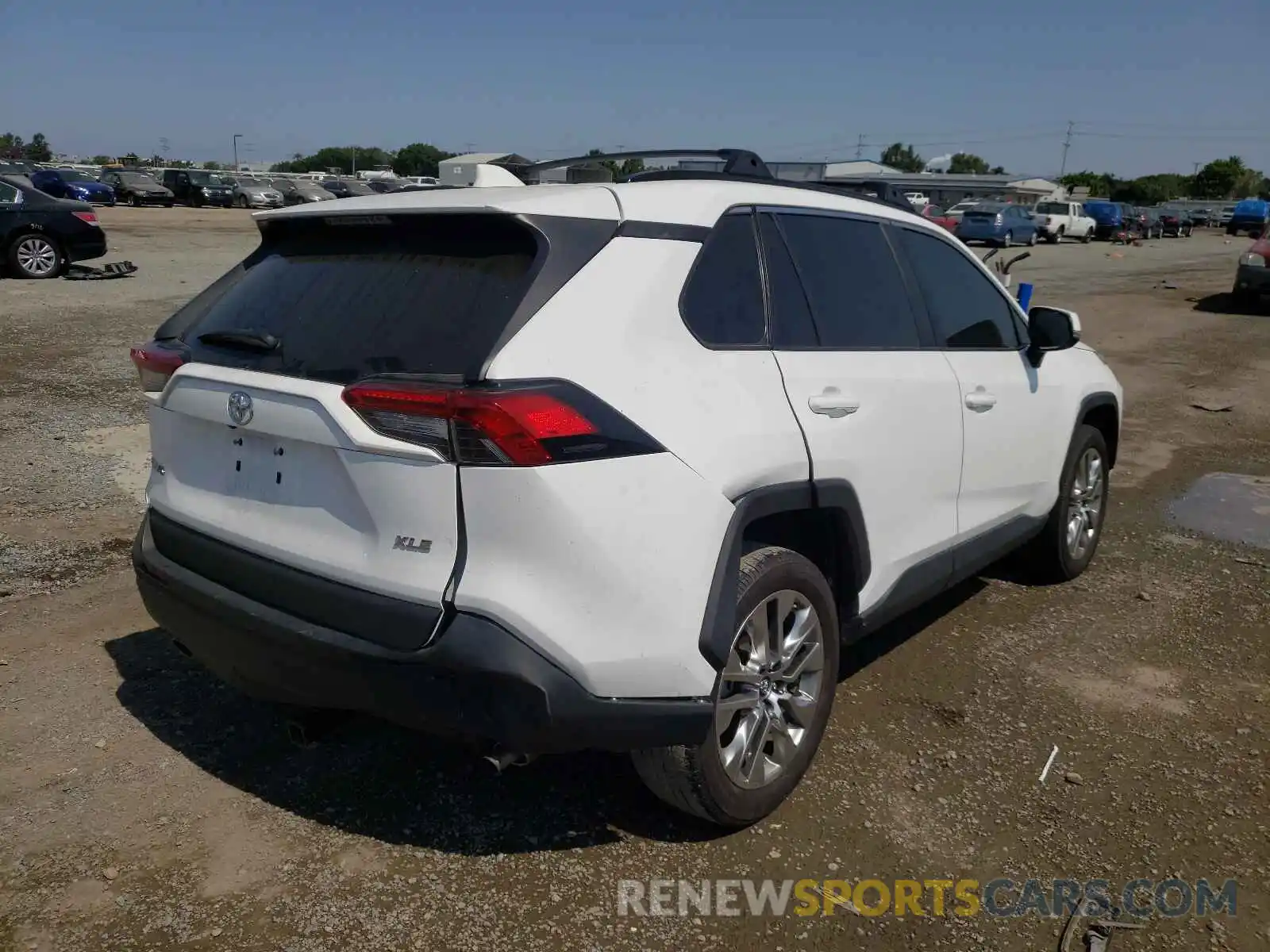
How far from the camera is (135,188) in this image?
4153cm

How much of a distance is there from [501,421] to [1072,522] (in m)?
3.76

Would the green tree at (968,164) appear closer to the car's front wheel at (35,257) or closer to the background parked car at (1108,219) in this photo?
the background parked car at (1108,219)

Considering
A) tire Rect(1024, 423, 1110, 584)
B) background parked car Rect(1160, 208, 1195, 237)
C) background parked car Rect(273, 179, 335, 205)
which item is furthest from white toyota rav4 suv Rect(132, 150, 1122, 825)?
background parked car Rect(1160, 208, 1195, 237)

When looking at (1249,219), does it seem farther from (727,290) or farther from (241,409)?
(241,409)

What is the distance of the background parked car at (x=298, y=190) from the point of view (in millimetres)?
43094

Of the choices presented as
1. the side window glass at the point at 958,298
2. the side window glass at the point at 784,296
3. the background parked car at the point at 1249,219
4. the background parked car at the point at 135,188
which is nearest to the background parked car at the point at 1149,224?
Result: the background parked car at the point at 1249,219

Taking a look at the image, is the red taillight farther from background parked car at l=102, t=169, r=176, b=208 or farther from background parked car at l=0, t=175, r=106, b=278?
background parked car at l=102, t=169, r=176, b=208

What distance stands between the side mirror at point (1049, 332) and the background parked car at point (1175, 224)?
53.4 m

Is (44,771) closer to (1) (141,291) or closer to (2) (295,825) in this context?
(2) (295,825)

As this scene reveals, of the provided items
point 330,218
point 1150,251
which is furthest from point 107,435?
point 1150,251

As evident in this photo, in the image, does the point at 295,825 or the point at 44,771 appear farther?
the point at 44,771

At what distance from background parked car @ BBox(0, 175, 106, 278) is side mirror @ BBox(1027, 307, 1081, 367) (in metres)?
15.0

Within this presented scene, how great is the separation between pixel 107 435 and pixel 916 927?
6.32 meters

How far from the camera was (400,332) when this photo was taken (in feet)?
8.34
